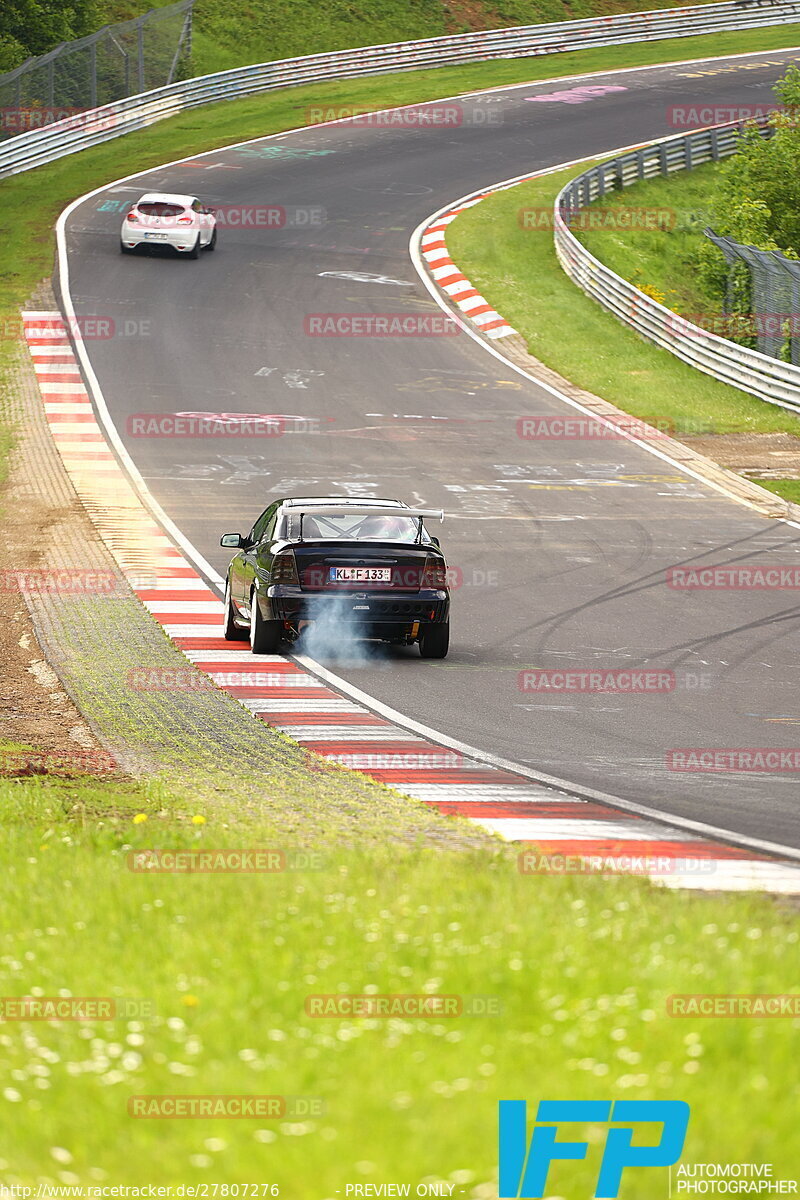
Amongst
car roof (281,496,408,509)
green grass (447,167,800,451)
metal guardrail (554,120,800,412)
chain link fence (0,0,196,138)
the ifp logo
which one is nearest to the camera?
the ifp logo

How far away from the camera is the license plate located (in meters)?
14.3

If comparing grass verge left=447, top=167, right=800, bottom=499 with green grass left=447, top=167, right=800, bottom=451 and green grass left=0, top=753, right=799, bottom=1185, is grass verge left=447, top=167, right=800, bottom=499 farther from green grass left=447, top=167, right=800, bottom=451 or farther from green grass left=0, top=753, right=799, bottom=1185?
green grass left=0, top=753, right=799, bottom=1185

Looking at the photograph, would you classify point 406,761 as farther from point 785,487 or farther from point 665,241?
point 665,241

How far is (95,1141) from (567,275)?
123 feet

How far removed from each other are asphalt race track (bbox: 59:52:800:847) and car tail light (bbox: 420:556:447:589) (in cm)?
75

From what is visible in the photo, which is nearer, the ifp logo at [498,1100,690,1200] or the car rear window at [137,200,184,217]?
the ifp logo at [498,1100,690,1200]

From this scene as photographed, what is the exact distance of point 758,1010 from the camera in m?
4.70

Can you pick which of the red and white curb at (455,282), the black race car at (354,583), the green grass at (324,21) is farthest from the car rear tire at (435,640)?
the green grass at (324,21)

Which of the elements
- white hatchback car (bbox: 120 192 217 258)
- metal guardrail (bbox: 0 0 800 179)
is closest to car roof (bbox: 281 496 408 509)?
white hatchback car (bbox: 120 192 217 258)

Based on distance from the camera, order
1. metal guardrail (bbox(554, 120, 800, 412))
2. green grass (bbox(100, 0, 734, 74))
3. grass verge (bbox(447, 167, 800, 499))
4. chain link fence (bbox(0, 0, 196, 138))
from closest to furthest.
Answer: grass verge (bbox(447, 167, 800, 499)), metal guardrail (bbox(554, 120, 800, 412)), chain link fence (bbox(0, 0, 196, 138)), green grass (bbox(100, 0, 734, 74))

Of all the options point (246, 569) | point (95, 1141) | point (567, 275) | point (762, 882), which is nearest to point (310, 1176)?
point (95, 1141)

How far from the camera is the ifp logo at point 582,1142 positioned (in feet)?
12.5

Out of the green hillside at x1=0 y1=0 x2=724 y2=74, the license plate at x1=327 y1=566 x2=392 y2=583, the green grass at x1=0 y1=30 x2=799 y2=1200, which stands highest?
the green hillside at x1=0 y1=0 x2=724 y2=74

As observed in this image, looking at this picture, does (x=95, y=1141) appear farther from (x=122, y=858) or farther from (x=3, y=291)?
(x=3, y=291)
